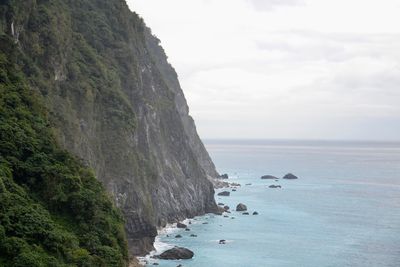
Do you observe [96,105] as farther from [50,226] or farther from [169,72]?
[169,72]

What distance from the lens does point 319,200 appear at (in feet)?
411

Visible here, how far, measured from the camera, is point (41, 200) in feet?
130

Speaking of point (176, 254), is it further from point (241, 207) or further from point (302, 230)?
point (241, 207)

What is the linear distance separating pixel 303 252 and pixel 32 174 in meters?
45.2

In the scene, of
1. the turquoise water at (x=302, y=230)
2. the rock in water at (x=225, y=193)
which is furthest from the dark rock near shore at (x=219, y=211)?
the rock in water at (x=225, y=193)

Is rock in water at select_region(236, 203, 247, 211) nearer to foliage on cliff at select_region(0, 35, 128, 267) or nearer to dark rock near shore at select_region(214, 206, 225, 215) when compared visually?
dark rock near shore at select_region(214, 206, 225, 215)

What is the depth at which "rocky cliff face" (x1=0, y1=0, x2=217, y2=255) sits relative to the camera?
59.9 metres

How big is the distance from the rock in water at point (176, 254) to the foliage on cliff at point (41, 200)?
23.9 meters

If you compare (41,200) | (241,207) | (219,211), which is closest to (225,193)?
(241,207)

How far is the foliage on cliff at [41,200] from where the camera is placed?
112ft

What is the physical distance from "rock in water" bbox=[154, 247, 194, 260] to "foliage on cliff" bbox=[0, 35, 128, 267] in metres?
23.9

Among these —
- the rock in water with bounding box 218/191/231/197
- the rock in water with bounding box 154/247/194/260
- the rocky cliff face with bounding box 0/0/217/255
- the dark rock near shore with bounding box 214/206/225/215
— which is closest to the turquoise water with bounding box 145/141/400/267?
the rock in water with bounding box 154/247/194/260

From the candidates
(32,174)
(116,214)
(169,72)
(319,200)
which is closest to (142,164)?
(116,214)

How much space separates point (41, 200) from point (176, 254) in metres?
32.4
